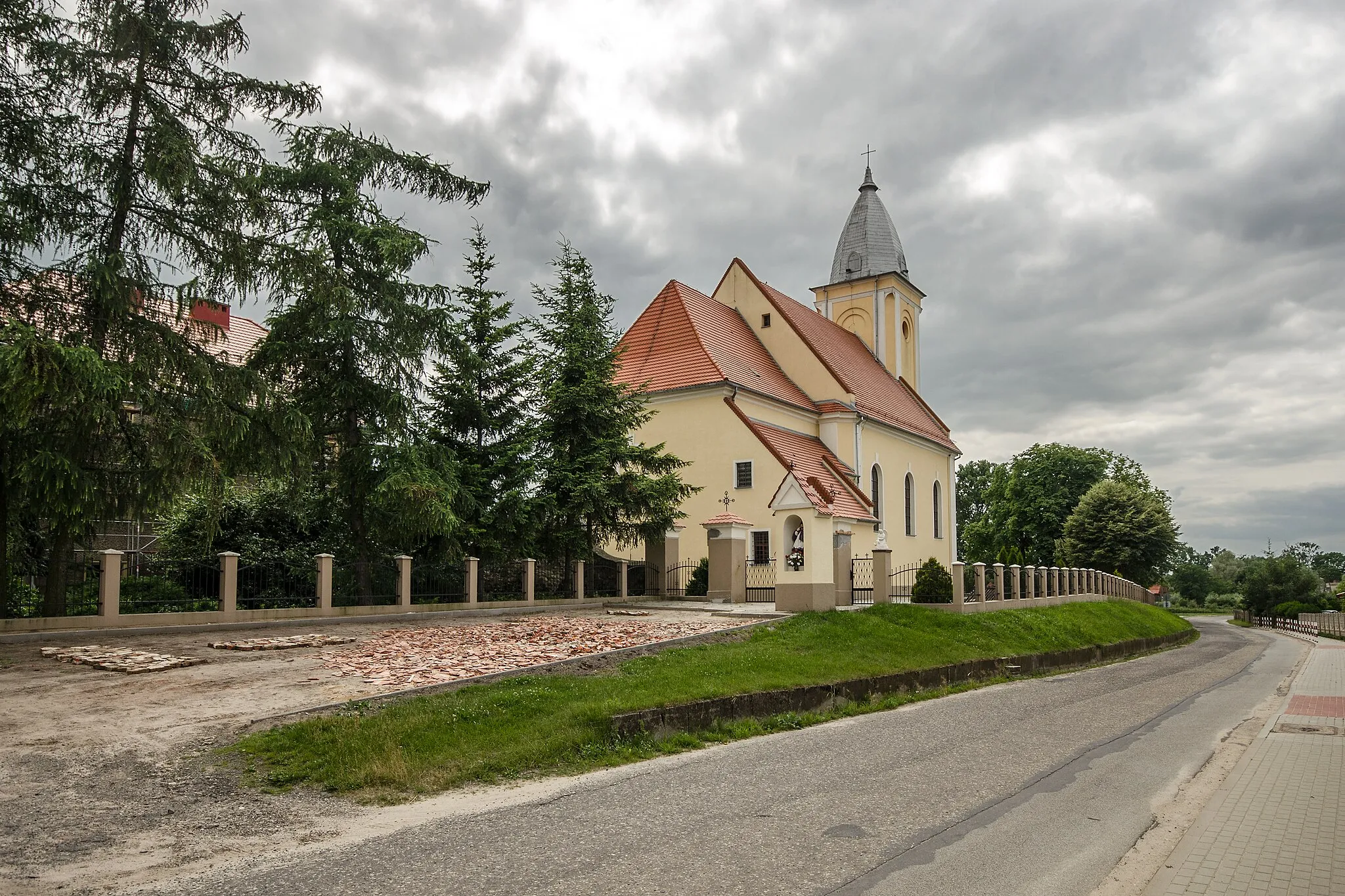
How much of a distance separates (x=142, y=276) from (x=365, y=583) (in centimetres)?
712

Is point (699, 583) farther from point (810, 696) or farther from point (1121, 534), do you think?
point (1121, 534)

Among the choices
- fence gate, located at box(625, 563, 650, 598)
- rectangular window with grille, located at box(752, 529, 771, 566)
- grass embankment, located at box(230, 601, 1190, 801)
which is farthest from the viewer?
rectangular window with grille, located at box(752, 529, 771, 566)

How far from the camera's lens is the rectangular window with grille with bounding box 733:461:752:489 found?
1138 inches

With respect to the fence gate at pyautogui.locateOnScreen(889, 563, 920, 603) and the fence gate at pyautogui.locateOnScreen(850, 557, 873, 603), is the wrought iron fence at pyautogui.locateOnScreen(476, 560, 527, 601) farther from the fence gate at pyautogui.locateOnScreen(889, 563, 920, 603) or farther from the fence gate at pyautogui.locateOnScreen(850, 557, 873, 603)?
the fence gate at pyautogui.locateOnScreen(889, 563, 920, 603)

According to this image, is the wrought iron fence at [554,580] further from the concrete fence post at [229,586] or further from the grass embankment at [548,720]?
the concrete fence post at [229,586]

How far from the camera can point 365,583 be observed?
18469mm

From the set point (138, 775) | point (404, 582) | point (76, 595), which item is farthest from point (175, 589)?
point (138, 775)

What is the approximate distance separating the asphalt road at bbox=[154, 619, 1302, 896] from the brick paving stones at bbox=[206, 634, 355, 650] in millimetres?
7224

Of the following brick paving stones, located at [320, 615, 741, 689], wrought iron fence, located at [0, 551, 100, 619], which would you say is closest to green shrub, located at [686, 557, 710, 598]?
brick paving stones, located at [320, 615, 741, 689]

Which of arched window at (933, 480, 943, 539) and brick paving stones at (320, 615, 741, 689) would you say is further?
arched window at (933, 480, 943, 539)

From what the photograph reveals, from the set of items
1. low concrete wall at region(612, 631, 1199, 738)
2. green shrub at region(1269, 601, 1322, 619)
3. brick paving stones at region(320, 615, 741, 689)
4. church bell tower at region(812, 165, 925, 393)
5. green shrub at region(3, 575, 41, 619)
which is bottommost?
green shrub at region(1269, 601, 1322, 619)

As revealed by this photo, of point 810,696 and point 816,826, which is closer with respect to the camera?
point 816,826

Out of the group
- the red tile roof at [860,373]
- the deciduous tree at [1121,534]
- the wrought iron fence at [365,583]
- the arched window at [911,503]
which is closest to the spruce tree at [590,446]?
the wrought iron fence at [365,583]

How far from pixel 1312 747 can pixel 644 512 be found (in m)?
15.7
